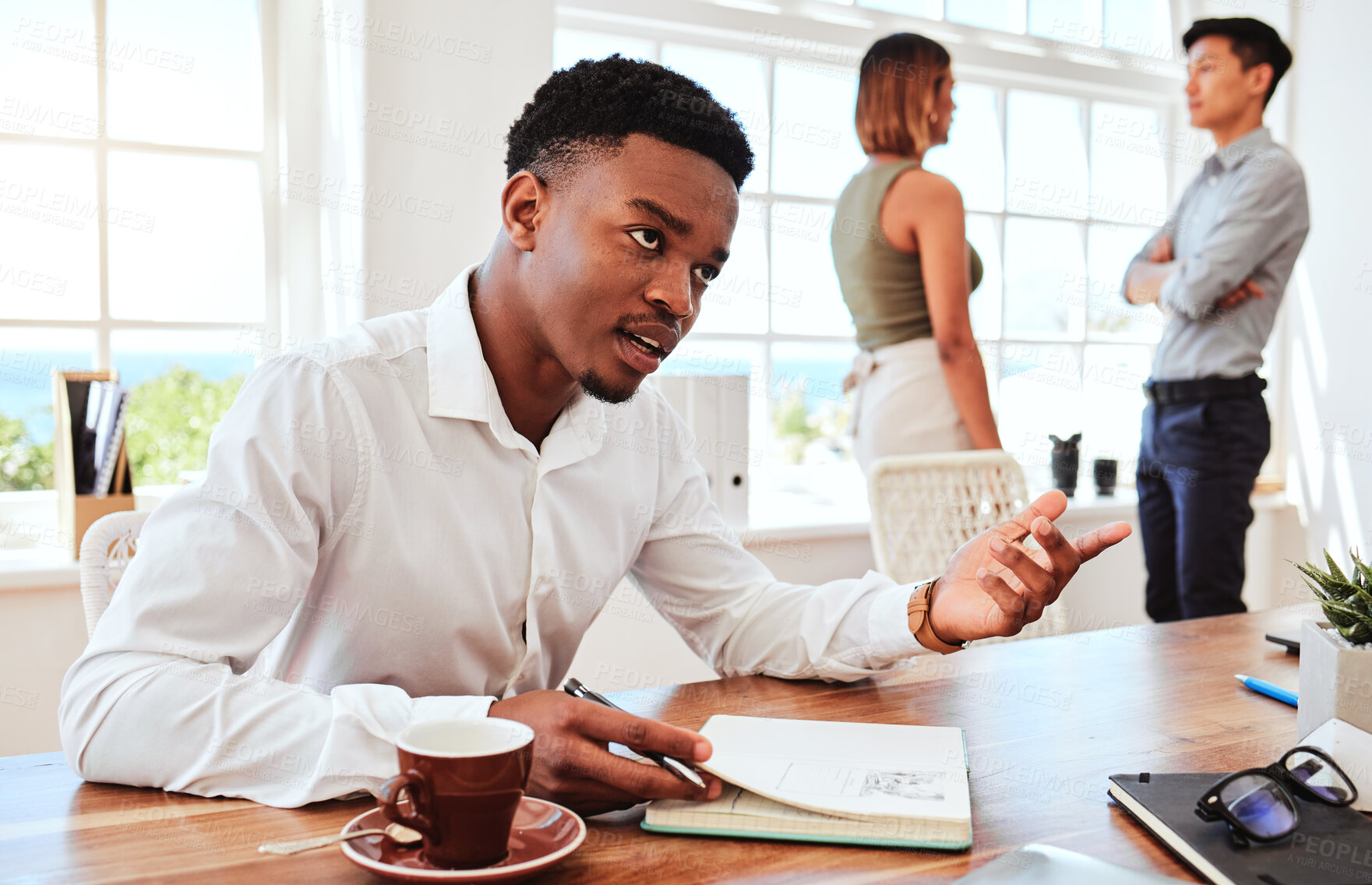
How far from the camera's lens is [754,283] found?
10.3 feet

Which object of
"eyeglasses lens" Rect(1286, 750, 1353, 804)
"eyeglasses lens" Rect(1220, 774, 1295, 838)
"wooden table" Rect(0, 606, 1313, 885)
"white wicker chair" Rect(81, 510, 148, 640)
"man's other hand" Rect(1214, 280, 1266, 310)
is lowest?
"wooden table" Rect(0, 606, 1313, 885)

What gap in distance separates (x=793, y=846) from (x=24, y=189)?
2366mm

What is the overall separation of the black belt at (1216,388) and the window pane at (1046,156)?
3.78 ft

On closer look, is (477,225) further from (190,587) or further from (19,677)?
(190,587)

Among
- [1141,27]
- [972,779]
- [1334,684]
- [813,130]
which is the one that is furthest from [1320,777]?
[1141,27]

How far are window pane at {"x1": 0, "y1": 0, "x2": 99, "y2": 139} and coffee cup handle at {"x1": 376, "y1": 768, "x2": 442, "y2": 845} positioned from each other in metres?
2.27

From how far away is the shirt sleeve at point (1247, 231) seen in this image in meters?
2.57

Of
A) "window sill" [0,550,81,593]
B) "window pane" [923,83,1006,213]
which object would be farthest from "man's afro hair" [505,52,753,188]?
"window pane" [923,83,1006,213]

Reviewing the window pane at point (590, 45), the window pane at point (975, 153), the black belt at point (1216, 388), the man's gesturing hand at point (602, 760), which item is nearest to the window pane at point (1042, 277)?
the window pane at point (975, 153)

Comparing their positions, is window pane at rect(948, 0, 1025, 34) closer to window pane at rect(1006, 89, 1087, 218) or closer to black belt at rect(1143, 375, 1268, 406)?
window pane at rect(1006, 89, 1087, 218)

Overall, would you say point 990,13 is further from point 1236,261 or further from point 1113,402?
point 1113,402

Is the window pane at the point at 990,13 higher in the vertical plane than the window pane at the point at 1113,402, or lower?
higher

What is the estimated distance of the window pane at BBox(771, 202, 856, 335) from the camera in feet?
10.4

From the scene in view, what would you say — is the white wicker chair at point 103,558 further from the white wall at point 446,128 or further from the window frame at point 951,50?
the window frame at point 951,50
